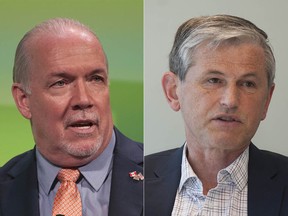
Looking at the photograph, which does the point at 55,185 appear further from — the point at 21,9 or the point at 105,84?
the point at 21,9

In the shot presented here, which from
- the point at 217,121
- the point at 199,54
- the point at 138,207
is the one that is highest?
the point at 199,54

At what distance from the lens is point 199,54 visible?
1.93m

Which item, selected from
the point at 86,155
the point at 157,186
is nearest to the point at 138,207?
the point at 157,186

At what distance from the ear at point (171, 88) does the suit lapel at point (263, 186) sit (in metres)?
0.38

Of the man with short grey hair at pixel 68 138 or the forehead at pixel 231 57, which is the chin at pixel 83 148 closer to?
the man with short grey hair at pixel 68 138

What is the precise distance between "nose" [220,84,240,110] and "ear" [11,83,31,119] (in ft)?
2.78

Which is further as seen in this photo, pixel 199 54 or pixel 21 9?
pixel 21 9

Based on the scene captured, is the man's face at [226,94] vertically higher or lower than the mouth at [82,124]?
higher

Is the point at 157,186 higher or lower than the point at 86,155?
lower

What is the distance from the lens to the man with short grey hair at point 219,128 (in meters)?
1.92

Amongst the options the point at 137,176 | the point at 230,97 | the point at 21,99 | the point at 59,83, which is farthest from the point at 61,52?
the point at 230,97

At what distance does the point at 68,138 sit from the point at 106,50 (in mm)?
422

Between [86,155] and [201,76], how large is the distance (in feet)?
1.99

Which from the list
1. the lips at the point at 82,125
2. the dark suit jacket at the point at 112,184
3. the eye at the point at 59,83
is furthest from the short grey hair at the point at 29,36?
the dark suit jacket at the point at 112,184
